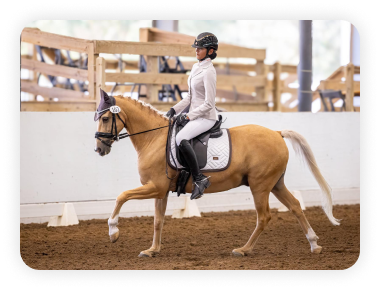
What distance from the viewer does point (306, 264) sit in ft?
16.7

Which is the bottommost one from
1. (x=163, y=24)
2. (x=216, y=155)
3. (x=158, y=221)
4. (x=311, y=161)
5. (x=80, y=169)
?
(x=158, y=221)

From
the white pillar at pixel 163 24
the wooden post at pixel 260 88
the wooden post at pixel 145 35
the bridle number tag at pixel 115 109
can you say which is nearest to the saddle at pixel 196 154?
the bridle number tag at pixel 115 109

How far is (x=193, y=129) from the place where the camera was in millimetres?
5324

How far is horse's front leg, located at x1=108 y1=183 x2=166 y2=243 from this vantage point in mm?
4918

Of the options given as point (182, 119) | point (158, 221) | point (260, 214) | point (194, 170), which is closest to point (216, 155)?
point (194, 170)

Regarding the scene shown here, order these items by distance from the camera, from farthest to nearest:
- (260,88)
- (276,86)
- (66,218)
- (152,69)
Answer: (276,86) → (260,88) → (152,69) → (66,218)

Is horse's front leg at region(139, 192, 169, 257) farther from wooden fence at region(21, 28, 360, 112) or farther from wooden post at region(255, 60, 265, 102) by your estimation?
wooden post at region(255, 60, 265, 102)

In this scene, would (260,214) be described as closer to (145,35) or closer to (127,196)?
(127,196)

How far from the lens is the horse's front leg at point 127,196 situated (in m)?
4.92

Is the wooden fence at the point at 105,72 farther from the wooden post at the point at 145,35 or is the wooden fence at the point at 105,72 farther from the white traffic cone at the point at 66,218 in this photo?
the white traffic cone at the point at 66,218

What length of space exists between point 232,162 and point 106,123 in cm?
131

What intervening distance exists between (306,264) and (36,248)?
2.83 metres

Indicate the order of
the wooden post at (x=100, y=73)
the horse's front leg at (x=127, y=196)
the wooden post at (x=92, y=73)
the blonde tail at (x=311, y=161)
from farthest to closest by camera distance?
the wooden post at (x=92, y=73)
the wooden post at (x=100, y=73)
the blonde tail at (x=311, y=161)
the horse's front leg at (x=127, y=196)

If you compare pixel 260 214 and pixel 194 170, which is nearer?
pixel 194 170
